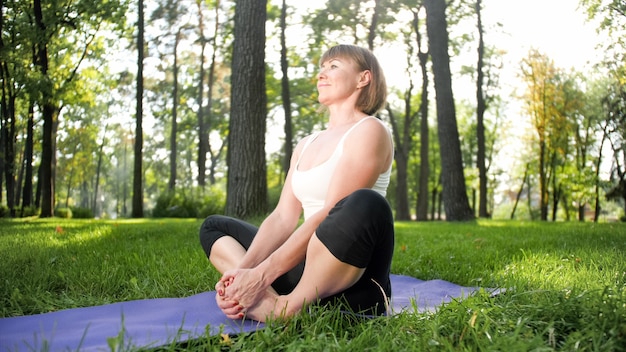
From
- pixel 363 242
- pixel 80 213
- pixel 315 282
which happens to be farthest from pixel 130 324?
pixel 80 213

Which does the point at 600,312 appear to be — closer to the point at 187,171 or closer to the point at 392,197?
the point at 392,197

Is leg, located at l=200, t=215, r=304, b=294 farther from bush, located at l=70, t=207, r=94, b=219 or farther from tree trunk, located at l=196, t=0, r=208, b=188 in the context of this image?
tree trunk, located at l=196, t=0, r=208, b=188

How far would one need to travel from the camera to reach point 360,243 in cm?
231

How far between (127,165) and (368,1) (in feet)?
120

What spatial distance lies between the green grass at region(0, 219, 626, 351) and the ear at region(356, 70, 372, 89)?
1.27 m

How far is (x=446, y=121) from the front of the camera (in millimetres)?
11789

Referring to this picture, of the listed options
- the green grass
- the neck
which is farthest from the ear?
the green grass

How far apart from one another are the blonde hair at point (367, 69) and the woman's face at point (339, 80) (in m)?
0.03

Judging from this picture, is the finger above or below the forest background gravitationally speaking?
below

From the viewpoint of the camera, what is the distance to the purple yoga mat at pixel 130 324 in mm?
2236

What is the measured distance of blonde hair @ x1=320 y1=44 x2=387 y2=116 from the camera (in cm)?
294

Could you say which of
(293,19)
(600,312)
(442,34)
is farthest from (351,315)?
(293,19)

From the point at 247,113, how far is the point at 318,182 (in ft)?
19.2

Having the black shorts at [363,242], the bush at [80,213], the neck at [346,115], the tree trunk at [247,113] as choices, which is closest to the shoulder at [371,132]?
the neck at [346,115]
